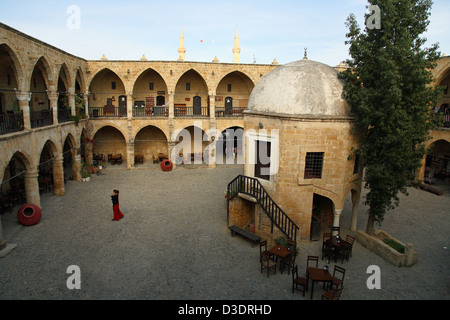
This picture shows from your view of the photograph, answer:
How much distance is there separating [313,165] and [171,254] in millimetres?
5939

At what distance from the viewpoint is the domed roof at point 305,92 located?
10414 millimetres

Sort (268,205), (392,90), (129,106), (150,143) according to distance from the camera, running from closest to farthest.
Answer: (392,90) < (268,205) < (129,106) < (150,143)

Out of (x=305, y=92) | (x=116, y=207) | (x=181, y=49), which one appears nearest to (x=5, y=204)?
(x=116, y=207)

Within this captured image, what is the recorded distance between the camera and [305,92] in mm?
10531

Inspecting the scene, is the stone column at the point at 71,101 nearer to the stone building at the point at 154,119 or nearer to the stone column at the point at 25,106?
the stone building at the point at 154,119

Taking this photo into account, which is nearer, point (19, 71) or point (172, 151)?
point (19, 71)

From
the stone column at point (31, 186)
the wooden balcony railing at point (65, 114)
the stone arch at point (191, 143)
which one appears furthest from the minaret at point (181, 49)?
the stone column at point (31, 186)

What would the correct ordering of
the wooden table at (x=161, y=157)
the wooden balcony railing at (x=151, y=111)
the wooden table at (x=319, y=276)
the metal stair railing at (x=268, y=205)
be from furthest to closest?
the wooden table at (x=161, y=157) → the wooden balcony railing at (x=151, y=111) → the metal stair railing at (x=268, y=205) → the wooden table at (x=319, y=276)

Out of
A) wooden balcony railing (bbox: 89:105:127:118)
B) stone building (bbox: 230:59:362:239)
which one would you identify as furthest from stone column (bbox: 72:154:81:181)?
stone building (bbox: 230:59:362:239)

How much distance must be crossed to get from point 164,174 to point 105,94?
8.94 metres

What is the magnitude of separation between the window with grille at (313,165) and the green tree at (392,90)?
1.36 meters

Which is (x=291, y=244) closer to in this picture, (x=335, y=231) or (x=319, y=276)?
(x=319, y=276)

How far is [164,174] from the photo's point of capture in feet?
70.9
